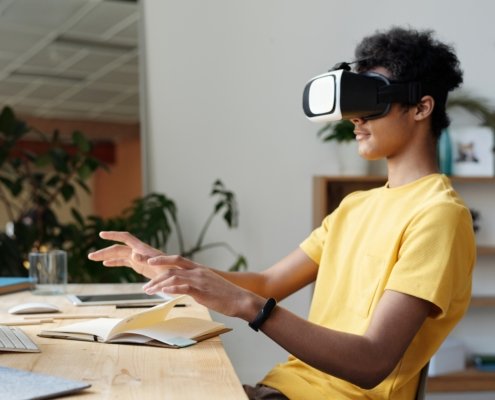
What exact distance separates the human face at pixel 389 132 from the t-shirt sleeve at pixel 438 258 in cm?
20

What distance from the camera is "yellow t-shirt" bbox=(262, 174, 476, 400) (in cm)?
132

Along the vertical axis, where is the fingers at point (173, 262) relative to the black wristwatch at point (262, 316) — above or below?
Answer: above

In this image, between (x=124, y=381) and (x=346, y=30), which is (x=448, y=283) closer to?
(x=124, y=381)

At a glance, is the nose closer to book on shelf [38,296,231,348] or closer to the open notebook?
book on shelf [38,296,231,348]

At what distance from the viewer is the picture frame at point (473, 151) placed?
383 cm

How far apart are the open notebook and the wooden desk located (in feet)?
0.06

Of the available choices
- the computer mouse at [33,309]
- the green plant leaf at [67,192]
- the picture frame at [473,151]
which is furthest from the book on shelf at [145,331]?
the picture frame at [473,151]

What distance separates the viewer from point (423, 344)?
1.39 metres

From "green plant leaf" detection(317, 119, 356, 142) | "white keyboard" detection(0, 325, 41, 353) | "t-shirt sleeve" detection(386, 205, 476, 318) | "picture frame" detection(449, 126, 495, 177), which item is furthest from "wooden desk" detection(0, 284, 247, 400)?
"picture frame" detection(449, 126, 495, 177)

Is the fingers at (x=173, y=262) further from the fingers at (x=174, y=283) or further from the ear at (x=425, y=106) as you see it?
the ear at (x=425, y=106)

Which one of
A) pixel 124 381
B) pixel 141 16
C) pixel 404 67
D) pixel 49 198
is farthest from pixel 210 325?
pixel 141 16

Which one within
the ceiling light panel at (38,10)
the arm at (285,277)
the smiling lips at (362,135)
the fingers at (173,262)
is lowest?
the arm at (285,277)

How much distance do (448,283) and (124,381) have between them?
1.87 feet

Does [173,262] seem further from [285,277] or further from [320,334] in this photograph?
[285,277]
